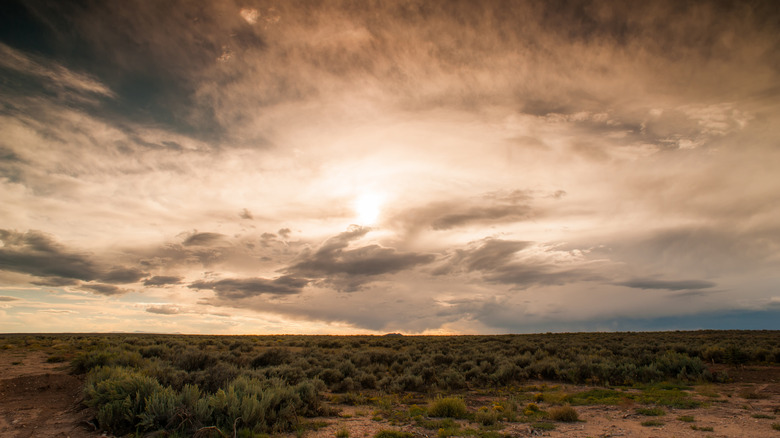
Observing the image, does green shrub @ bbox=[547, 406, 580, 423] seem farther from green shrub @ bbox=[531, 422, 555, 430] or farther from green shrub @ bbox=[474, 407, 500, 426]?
green shrub @ bbox=[474, 407, 500, 426]

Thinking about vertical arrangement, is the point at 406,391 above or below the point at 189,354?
below

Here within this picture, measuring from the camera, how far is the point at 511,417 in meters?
11.8

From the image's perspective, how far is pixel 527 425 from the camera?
11.0 m

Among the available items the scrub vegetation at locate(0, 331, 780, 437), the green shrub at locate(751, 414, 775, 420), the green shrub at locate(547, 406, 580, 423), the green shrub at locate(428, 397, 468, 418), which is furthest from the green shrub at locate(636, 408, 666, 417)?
the green shrub at locate(428, 397, 468, 418)

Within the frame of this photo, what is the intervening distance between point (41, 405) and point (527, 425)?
16.1 metres

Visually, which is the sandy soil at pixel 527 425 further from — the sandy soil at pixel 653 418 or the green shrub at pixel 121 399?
the green shrub at pixel 121 399

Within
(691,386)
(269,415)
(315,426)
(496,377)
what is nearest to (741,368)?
(691,386)

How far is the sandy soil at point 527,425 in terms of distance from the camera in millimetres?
9992

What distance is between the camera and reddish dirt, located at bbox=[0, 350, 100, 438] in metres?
10.0

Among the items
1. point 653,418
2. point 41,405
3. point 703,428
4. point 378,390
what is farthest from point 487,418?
point 41,405

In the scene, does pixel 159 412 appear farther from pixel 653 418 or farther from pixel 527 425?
pixel 653 418

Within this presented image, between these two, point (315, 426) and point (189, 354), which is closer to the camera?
point (315, 426)

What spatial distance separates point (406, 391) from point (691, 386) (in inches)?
516

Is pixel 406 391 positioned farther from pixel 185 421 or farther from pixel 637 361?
pixel 637 361
